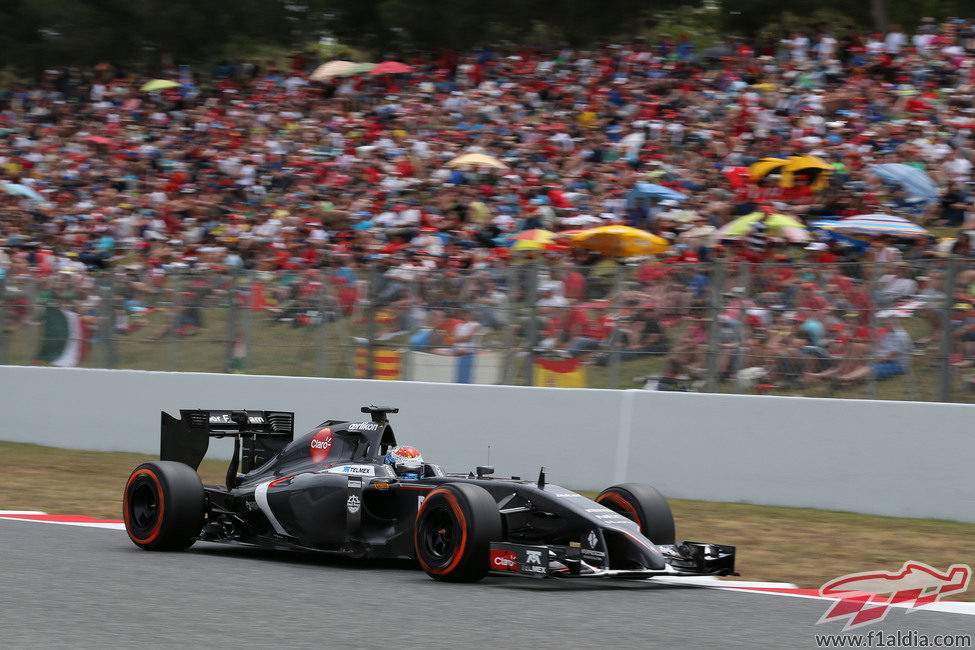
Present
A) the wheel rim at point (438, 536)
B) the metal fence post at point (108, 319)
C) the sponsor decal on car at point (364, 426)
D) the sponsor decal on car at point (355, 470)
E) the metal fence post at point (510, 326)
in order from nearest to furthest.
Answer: the wheel rim at point (438, 536) < the sponsor decal on car at point (355, 470) < the sponsor decal on car at point (364, 426) < the metal fence post at point (510, 326) < the metal fence post at point (108, 319)

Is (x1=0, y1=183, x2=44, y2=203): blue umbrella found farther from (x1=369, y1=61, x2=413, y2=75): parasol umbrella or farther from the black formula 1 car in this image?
the black formula 1 car

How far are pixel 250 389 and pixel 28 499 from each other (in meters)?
3.40

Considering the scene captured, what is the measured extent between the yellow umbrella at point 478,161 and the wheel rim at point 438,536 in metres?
11.0

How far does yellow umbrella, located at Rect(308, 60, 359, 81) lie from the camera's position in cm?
2281

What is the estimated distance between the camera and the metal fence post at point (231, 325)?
14453mm

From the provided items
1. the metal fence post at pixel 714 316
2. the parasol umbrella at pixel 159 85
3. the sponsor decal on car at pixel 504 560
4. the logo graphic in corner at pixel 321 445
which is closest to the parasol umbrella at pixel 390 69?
the parasol umbrella at pixel 159 85

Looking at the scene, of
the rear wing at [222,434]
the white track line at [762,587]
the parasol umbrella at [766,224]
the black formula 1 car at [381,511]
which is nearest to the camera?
the white track line at [762,587]

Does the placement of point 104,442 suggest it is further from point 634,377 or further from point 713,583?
point 713,583

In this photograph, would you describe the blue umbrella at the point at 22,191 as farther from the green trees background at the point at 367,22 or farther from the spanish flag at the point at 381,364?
the spanish flag at the point at 381,364

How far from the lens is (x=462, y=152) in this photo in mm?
18797

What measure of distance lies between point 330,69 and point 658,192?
29.9 feet

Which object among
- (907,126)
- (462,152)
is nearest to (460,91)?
(462,152)

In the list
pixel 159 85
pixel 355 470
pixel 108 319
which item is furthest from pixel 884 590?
pixel 159 85

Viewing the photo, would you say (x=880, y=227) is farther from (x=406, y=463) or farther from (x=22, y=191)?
(x=22, y=191)
